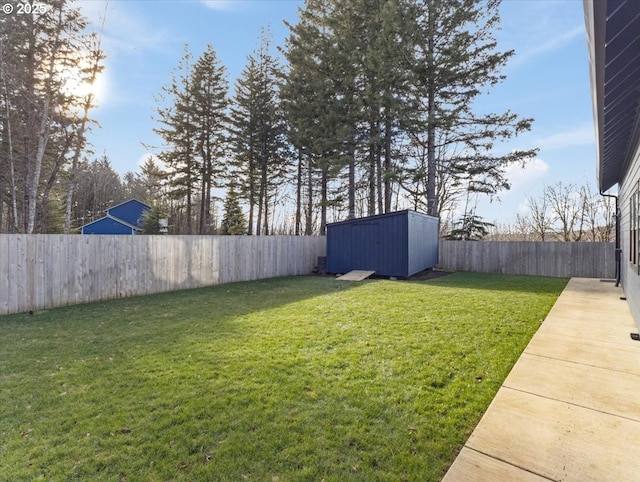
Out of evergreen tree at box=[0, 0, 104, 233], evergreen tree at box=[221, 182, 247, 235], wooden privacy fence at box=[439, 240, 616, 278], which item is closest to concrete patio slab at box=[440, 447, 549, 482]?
wooden privacy fence at box=[439, 240, 616, 278]

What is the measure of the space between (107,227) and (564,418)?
878 inches

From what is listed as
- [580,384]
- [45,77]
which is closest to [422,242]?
[580,384]

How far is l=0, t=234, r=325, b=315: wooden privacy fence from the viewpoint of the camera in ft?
17.8

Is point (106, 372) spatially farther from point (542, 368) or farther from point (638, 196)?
point (638, 196)

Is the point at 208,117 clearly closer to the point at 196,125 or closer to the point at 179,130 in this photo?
the point at 196,125

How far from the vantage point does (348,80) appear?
13.1 meters

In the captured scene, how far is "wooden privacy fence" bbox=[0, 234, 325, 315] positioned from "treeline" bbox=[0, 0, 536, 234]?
4.33m

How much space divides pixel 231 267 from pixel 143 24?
693 centimetres

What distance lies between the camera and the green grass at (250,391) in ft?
5.86

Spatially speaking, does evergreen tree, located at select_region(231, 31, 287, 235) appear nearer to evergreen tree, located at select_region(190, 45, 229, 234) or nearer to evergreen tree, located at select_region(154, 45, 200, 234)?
evergreen tree, located at select_region(190, 45, 229, 234)

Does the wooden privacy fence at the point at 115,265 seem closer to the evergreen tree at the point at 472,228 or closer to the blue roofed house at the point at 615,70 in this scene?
the blue roofed house at the point at 615,70

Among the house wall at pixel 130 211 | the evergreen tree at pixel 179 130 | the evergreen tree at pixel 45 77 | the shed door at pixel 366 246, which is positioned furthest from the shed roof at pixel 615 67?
the house wall at pixel 130 211

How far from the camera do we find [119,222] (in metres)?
19.3

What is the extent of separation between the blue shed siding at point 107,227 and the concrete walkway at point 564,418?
21.1 meters
